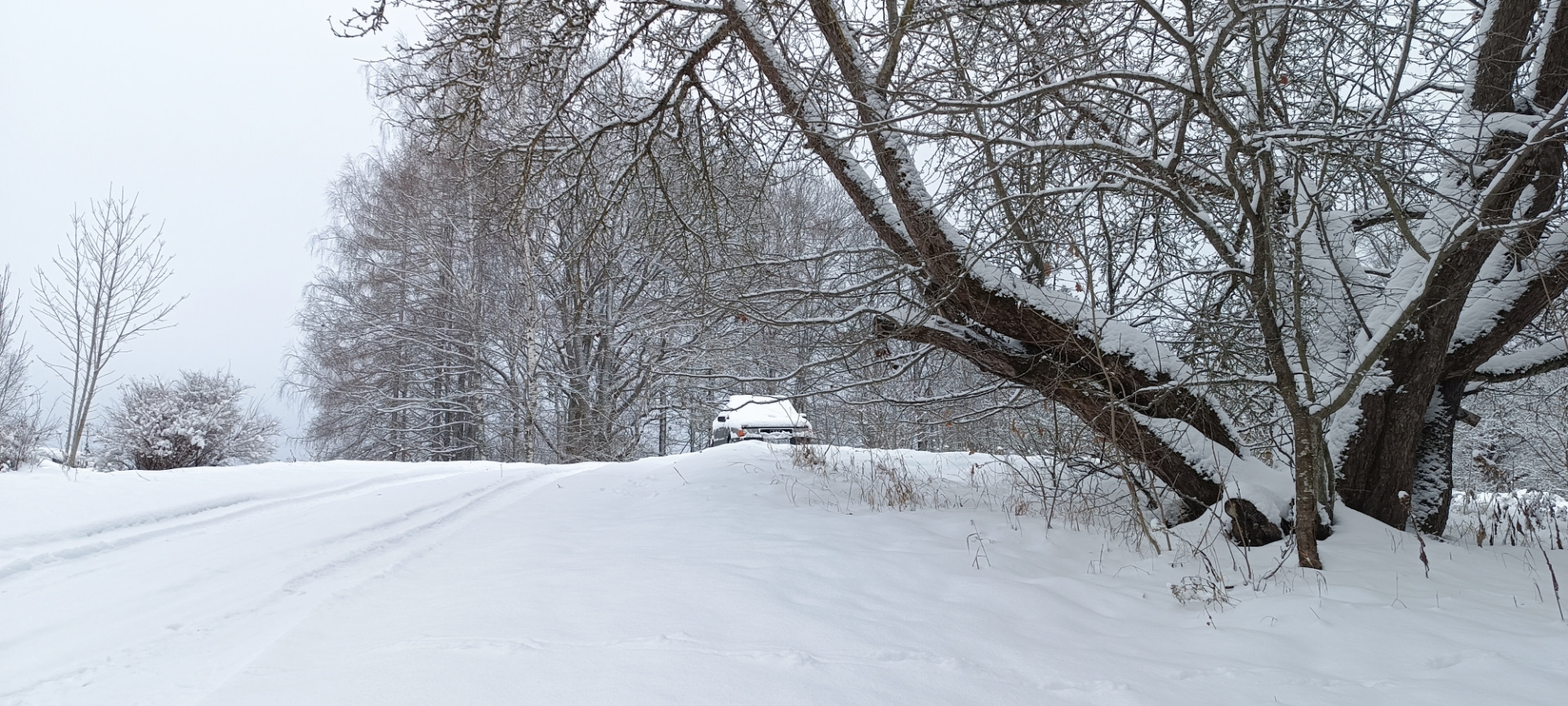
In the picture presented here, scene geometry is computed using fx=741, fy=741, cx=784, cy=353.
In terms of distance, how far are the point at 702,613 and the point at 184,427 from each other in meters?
14.0

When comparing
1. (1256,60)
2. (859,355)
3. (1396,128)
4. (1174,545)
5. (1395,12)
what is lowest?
(1174,545)

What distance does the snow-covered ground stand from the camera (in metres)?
1.78

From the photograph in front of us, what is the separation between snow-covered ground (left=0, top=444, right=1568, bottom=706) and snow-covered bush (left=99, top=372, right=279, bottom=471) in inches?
375

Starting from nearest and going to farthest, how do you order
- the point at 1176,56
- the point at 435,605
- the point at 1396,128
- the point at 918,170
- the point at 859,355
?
the point at 435,605
the point at 1396,128
the point at 1176,56
the point at 918,170
the point at 859,355

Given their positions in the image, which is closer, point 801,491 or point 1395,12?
point 1395,12

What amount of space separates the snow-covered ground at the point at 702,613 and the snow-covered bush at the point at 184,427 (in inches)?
375

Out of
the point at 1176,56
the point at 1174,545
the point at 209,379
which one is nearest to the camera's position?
the point at 1174,545

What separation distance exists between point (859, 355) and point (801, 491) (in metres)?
1.39

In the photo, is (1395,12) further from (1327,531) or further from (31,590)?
(31,590)

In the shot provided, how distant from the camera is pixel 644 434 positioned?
16.4m

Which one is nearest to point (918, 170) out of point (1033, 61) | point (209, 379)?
point (1033, 61)

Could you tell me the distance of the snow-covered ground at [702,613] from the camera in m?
1.78

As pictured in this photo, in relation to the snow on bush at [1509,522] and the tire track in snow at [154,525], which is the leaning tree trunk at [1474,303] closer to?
the snow on bush at [1509,522]

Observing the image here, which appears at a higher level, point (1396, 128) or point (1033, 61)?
point (1033, 61)
